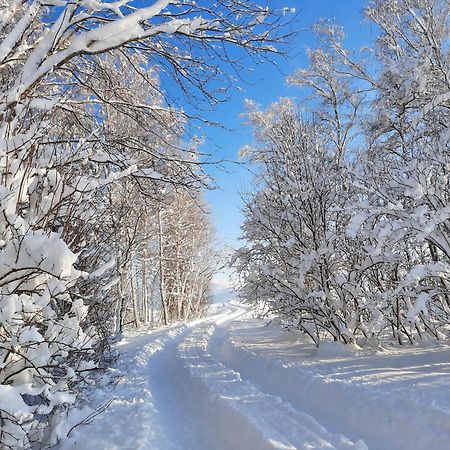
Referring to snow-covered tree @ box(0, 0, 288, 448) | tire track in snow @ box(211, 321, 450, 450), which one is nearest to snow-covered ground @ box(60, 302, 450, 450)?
tire track in snow @ box(211, 321, 450, 450)

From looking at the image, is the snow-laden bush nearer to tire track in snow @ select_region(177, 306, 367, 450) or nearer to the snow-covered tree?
tire track in snow @ select_region(177, 306, 367, 450)

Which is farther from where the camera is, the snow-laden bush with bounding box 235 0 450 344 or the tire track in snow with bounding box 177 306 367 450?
the snow-laden bush with bounding box 235 0 450 344

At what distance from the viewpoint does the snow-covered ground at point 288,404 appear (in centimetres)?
433

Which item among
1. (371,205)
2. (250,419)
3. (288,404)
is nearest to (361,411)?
(288,404)

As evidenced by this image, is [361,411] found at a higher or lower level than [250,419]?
lower

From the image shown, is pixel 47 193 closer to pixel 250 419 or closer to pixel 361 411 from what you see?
pixel 250 419

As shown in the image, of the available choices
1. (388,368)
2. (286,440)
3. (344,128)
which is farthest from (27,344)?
(344,128)

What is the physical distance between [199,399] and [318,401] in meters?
1.95

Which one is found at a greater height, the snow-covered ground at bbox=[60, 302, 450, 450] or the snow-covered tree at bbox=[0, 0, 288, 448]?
the snow-covered tree at bbox=[0, 0, 288, 448]

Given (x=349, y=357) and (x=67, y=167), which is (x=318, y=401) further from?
(x=67, y=167)

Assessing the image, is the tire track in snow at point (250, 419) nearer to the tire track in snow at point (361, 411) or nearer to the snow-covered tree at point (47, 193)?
the tire track in snow at point (361, 411)

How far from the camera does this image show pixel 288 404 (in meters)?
5.52

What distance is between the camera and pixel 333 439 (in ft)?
14.1

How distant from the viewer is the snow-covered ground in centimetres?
433
